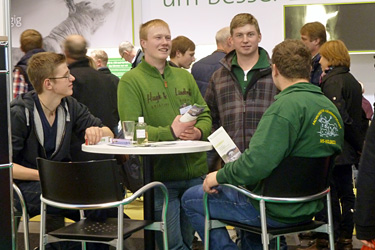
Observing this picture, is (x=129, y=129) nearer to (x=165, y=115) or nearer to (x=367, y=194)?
(x=165, y=115)

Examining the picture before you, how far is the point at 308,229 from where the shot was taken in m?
2.99

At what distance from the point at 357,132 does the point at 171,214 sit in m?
1.68

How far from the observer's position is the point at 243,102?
12.2 feet

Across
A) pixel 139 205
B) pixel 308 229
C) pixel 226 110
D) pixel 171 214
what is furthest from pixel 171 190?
pixel 139 205

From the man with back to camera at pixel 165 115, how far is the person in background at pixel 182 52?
82.2 inches

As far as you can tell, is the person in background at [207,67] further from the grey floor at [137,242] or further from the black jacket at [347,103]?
the grey floor at [137,242]

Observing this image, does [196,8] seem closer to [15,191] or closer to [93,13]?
[93,13]

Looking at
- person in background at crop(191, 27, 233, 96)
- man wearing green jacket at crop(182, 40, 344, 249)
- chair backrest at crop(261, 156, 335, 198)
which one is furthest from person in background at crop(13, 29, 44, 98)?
chair backrest at crop(261, 156, 335, 198)

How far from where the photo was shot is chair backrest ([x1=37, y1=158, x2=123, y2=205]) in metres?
2.81

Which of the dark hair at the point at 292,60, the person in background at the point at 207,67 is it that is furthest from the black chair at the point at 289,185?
the person in background at the point at 207,67

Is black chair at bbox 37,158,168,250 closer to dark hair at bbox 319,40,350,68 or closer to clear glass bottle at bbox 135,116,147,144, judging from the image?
clear glass bottle at bbox 135,116,147,144

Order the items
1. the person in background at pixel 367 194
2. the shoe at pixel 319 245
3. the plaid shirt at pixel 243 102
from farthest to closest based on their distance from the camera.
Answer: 1. the shoe at pixel 319 245
2. the plaid shirt at pixel 243 102
3. the person in background at pixel 367 194

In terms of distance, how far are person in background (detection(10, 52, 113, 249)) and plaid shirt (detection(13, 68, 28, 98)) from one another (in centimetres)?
147

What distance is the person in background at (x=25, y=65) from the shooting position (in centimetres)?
503
